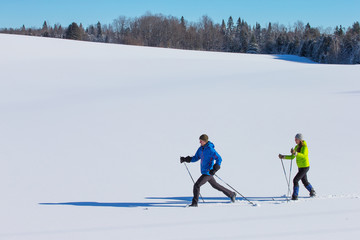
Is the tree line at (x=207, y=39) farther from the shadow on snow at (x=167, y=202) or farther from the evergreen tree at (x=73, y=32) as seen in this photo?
the shadow on snow at (x=167, y=202)

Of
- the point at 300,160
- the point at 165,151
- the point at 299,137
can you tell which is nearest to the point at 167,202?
the point at 300,160

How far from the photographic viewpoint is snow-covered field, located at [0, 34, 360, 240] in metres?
4.33

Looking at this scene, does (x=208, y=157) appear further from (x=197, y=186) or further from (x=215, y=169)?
(x=197, y=186)

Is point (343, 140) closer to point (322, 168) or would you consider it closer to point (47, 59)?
point (322, 168)

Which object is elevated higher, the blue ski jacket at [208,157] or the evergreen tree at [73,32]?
the evergreen tree at [73,32]

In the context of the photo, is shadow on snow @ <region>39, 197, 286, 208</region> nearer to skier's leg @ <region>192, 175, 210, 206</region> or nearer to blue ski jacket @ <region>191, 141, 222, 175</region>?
skier's leg @ <region>192, 175, 210, 206</region>

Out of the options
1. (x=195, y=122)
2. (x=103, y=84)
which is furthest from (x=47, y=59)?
(x=195, y=122)

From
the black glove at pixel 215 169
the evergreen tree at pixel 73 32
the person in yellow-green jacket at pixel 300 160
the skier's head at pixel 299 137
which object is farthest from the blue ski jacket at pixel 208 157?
the evergreen tree at pixel 73 32

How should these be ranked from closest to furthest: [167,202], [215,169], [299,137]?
1. [215,169]
2. [299,137]
3. [167,202]

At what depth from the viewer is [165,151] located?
8.76 metres

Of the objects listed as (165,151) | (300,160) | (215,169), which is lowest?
(165,151)

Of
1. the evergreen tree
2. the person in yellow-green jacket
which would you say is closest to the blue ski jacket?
the person in yellow-green jacket

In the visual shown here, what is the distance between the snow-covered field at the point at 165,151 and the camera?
433cm

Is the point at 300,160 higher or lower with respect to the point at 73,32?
lower
